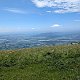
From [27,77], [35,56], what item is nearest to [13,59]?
[35,56]

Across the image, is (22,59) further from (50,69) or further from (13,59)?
(50,69)

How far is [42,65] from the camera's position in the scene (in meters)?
24.4

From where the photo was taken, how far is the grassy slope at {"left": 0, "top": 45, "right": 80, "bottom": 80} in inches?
790

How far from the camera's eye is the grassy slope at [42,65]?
2006 centimetres

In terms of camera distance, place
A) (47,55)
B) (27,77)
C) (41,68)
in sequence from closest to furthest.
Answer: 1. (27,77)
2. (41,68)
3. (47,55)

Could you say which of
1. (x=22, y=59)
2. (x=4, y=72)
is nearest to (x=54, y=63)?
(x=22, y=59)

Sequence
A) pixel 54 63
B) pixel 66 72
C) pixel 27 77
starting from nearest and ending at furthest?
pixel 27 77 < pixel 66 72 < pixel 54 63

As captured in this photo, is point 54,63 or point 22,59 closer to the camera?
point 54,63

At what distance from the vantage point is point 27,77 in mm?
19844

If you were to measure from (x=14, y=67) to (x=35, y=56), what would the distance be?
4.62 metres

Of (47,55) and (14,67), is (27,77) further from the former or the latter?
(47,55)

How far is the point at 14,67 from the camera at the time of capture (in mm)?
24078

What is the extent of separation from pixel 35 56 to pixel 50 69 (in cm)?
575

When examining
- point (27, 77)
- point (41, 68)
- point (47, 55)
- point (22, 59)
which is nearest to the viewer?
point (27, 77)
